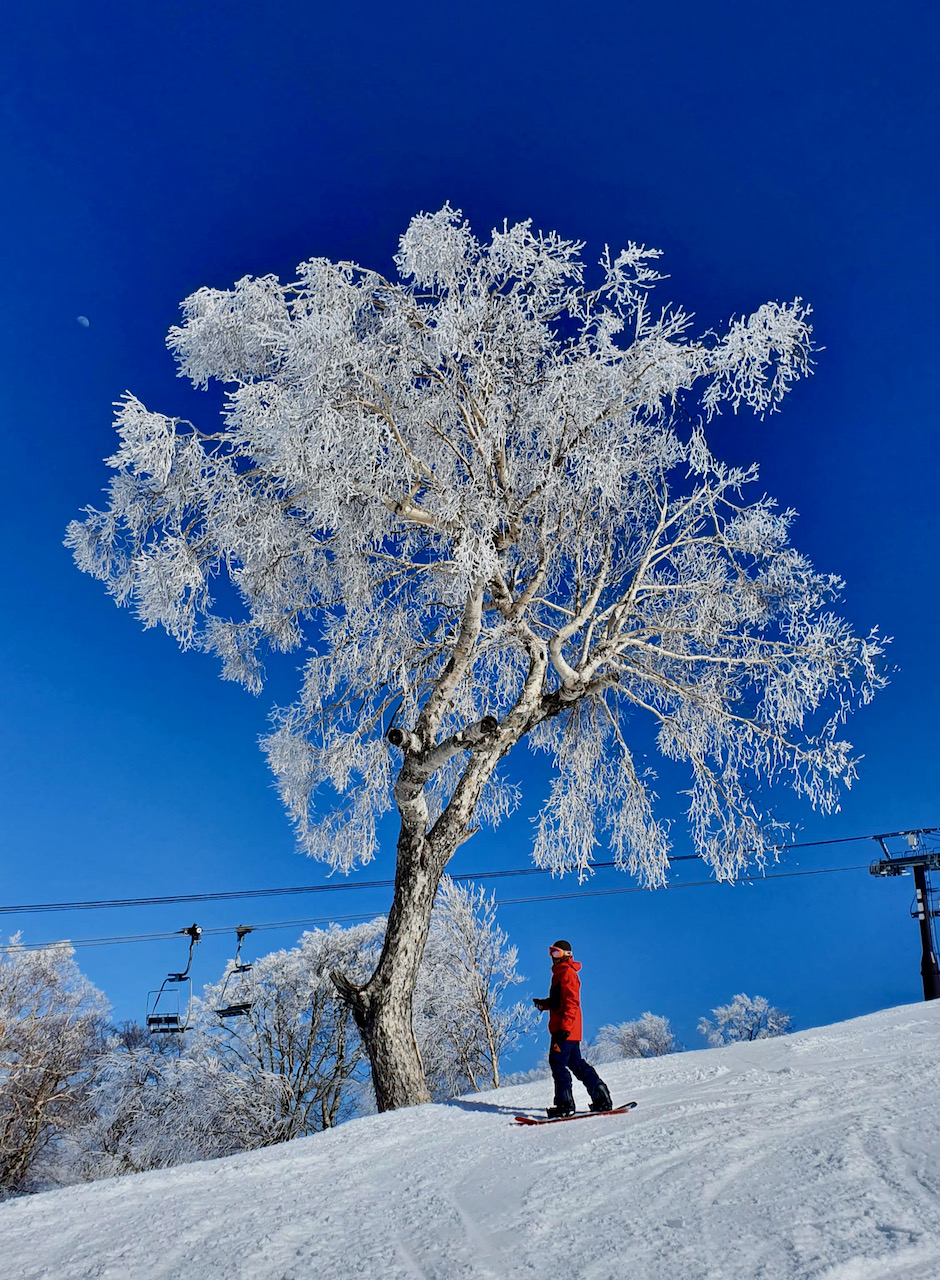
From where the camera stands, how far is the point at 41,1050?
21.7 meters

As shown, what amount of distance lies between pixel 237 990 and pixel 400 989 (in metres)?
15.0

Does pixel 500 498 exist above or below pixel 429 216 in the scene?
below

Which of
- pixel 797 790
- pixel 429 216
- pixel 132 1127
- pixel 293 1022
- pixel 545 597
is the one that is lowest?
pixel 132 1127

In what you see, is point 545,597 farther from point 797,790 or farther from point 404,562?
point 797,790

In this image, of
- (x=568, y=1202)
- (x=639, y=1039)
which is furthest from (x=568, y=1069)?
(x=639, y=1039)

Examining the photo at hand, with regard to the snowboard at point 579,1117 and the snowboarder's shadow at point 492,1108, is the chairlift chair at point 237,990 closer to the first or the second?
the snowboarder's shadow at point 492,1108

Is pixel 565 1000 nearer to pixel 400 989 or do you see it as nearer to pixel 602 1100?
pixel 602 1100

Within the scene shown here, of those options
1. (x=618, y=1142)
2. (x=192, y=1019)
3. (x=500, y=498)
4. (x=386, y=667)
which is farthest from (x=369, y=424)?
(x=192, y=1019)

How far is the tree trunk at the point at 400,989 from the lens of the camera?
831 centimetres

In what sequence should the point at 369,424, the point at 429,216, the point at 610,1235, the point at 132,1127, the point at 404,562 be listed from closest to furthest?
the point at 610,1235 < the point at 369,424 < the point at 429,216 < the point at 404,562 < the point at 132,1127

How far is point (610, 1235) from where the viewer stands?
2.92 metres

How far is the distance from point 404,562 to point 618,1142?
682 centimetres

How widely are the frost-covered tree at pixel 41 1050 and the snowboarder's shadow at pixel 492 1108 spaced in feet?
53.3

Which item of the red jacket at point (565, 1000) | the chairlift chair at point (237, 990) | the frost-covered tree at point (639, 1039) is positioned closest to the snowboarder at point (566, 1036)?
the red jacket at point (565, 1000)
